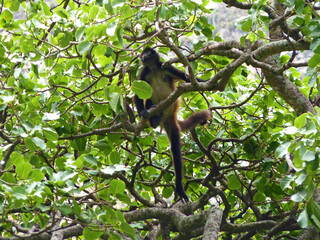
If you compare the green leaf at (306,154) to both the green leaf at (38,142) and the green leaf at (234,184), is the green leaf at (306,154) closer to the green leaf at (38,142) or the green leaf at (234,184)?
the green leaf at (38,142)

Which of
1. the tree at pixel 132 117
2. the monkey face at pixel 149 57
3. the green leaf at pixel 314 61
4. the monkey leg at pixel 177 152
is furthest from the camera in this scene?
the monkey face at pixel 149 57

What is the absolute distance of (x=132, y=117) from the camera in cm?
471

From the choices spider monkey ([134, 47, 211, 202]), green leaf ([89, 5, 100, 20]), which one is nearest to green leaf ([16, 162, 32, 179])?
green leaf ([89, 5, 100, 20])

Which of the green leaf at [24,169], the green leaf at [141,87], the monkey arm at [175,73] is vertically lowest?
the green leaf at [24,169]

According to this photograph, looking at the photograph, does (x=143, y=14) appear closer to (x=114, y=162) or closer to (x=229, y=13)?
(x=114, y=162)

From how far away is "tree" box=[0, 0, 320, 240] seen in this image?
10.6ft

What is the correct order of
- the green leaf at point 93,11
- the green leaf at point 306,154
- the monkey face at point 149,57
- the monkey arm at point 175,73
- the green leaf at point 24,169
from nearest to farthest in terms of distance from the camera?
the green leaf at point 306,154
the green leaf at point 24,169
the green leaf at point 93,11
the monkey face at point 149,57
the monkey arm at point 175,73

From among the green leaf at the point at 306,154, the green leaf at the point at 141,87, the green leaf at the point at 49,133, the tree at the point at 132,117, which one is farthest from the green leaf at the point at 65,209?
the green leaf at the point at 306,154

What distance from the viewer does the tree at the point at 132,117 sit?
3.22 meters

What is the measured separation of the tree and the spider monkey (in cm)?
15

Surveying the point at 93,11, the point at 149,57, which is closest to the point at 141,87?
the point at 93,11

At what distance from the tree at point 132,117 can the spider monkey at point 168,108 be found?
15 cm

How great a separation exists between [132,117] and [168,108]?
122cm

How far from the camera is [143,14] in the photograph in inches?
136
